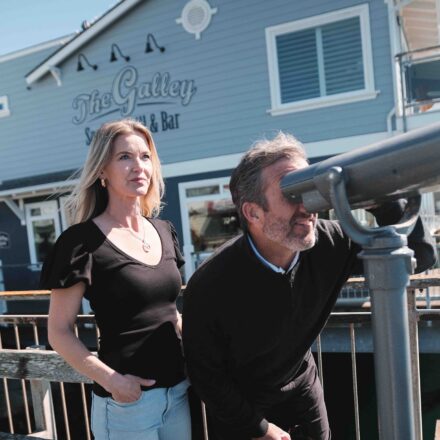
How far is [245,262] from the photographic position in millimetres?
1348

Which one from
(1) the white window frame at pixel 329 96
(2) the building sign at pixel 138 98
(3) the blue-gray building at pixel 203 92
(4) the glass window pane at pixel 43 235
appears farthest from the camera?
(4) the glass window pane at pixel 43 235

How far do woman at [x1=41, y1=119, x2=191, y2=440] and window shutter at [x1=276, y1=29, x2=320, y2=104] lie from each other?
682cm

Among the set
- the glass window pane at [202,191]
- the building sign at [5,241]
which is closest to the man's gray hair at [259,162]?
the glass window pane at [202,191]

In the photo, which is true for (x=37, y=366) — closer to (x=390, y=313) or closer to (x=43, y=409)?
(x=43, y=409)

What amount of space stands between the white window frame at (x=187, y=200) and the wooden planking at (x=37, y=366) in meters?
6.48

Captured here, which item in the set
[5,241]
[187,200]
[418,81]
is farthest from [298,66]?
[5,241]

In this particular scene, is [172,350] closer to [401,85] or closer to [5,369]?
[5,369]

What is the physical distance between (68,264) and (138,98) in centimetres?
838

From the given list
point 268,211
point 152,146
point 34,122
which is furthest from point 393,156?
point 34,122

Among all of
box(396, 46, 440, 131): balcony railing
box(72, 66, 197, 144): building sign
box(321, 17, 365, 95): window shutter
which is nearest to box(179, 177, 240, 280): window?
box(72, 66, 197, 144): building sign

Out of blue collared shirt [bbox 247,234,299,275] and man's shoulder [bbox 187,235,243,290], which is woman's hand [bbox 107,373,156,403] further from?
blue collared shirt [bbox 247,234,299,275]

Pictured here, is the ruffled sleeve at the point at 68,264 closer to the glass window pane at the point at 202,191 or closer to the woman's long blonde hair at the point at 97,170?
the woman's long blonde hair at the point at 97,170

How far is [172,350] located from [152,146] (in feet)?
2.43

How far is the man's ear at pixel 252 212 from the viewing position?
4.04 feet
